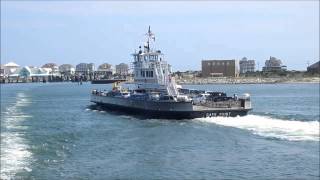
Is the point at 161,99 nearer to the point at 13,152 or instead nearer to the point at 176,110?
the point at 176,110

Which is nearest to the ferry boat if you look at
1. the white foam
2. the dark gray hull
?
the dark gray hull

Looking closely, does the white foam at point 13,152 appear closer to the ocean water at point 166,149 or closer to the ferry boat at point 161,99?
the ocean water at point 166,149

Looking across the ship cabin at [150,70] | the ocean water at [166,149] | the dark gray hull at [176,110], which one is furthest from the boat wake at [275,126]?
the ship cabin at [150,70]

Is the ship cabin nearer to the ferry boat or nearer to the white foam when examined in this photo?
the ferry boat

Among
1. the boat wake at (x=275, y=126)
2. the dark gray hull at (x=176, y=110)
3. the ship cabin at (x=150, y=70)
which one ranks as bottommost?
the boat wake at (x=275, y=126)

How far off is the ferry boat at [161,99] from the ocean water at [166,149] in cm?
121

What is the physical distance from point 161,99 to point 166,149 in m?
18.4

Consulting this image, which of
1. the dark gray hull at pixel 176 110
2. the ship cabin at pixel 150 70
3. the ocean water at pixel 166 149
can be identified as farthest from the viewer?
the ship cabin at pixel 150 70

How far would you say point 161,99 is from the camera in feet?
171

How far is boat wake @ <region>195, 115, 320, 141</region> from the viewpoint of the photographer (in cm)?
3775

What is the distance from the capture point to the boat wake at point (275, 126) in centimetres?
3775

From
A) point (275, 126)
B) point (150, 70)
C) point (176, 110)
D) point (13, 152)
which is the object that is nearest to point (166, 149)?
point (13, 152)

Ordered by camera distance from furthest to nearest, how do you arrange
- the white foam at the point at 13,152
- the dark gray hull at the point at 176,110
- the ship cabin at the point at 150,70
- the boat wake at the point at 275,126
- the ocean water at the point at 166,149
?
the ship cabin at the point at 150,70
the dark gray hull at the point at 176,110
the boat wake at the point at 275,126
the white foam at the point at 13,152
the ocean water at the point at 166,149

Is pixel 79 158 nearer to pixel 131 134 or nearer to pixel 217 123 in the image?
pixel 131 134
